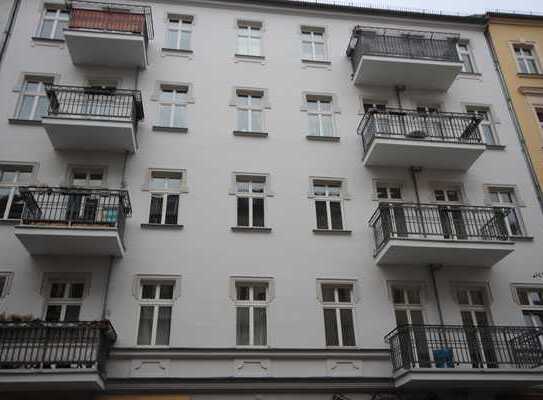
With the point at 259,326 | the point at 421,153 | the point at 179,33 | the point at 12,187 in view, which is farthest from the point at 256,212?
the point at 179,33

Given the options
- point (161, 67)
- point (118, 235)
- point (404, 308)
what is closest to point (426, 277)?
point (404, 308)

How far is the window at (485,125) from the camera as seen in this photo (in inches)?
637

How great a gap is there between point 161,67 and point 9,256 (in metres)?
7.02

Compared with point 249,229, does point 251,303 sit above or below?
below

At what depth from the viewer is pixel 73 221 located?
1163 cm

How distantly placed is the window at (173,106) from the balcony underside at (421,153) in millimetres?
5495

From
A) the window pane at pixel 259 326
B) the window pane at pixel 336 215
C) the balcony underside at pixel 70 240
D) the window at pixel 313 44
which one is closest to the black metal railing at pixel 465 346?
the window pane at pixel 259 326

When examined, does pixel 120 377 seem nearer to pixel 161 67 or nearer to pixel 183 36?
pixel 161 67

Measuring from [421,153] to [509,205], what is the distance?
3157mm

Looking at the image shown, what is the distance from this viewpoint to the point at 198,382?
36.1 ft

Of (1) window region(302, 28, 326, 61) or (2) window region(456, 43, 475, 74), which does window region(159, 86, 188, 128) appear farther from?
(2) window region(456, 43, 475, 74)

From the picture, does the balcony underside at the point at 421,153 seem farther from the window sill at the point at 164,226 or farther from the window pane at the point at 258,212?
the window sill at the point at 164,226

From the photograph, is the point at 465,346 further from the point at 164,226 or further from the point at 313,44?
the point at 313,44

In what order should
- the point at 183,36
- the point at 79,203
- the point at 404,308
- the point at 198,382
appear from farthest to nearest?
the point at 183,36 → the point at 404,308 → the point at 79,203 → the point at 198,382
